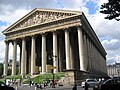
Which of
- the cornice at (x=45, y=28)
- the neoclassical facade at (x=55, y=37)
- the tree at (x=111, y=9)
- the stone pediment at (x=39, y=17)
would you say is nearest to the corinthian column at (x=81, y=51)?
the neoclassical facade at (x=55, y=37)

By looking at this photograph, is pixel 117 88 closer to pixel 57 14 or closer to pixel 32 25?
pixel 57 14

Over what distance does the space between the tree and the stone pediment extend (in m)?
48.3

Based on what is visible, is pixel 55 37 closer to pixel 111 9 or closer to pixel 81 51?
pixel 81 51

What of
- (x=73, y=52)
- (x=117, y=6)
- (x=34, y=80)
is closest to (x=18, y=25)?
(x=73, y=52)

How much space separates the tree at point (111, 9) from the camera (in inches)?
737

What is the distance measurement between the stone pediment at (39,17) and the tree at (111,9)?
48336mm

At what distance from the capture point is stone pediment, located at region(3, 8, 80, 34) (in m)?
71.6

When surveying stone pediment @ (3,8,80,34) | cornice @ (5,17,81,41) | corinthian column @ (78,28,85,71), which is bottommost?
corinthian column @ (78,28,85,71)

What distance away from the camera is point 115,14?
760 inches

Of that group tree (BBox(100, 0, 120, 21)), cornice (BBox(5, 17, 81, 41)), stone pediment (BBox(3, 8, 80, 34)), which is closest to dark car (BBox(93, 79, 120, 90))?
tree (BBox(100, 0, 120, 21))

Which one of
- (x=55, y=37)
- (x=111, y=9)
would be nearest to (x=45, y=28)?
(x=55, y=37)

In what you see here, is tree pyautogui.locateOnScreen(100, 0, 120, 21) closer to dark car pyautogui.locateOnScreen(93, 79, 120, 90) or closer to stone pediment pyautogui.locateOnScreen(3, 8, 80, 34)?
dark car pyautogui.locateOnScreen(93, 79, 120, 90)

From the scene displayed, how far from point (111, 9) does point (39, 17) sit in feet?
197

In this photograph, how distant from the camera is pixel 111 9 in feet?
63.1
